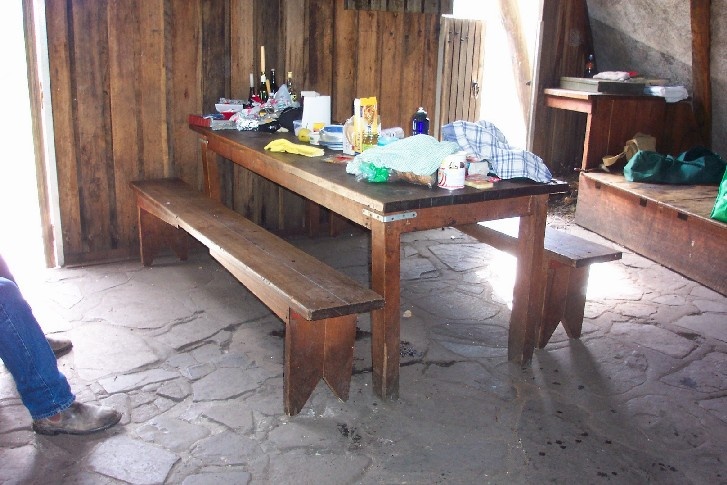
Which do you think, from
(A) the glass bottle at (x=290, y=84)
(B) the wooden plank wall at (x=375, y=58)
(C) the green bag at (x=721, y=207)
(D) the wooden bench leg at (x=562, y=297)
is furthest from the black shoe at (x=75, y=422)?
(C) the green bag at (x=721, y=207)

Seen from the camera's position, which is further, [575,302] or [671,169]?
[671,169]

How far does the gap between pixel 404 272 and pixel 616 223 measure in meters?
2.11

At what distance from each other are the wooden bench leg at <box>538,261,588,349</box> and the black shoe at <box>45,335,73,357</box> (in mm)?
2584

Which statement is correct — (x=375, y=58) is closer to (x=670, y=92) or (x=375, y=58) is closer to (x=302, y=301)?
(x=670, y=92)

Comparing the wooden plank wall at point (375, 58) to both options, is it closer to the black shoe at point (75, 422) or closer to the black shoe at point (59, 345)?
the black shoe at point (59, 345)

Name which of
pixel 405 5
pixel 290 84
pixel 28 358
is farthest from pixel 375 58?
pixel 28 358

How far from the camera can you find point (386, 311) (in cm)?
321

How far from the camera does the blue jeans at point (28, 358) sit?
2.82 meters

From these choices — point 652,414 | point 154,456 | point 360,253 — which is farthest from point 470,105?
point 154,456

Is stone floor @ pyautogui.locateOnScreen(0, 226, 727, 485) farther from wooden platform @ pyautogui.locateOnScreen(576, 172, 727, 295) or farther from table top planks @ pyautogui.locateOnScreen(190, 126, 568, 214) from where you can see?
table top planks @ pyautogui.locateOnScreen(190, 126, 568, 214)

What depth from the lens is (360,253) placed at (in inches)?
222

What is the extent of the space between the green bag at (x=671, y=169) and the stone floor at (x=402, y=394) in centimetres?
129

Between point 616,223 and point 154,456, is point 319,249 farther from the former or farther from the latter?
point 154,456

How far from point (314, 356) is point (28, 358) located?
1.19 m
